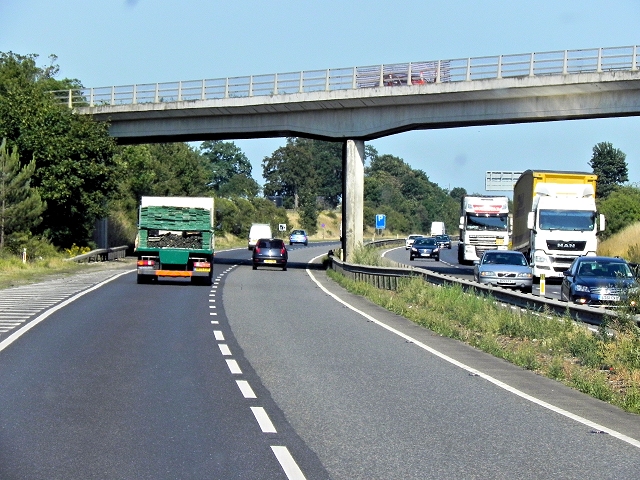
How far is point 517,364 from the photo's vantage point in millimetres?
15539

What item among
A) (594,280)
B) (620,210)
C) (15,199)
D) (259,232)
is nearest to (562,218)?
(594,280)

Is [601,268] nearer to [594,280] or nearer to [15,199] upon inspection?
[594,280]

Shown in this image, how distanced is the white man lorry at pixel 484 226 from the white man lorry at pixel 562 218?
707 inches

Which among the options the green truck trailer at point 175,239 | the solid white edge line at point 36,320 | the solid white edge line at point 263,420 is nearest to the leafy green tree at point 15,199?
the green truck trailer at point 175,239

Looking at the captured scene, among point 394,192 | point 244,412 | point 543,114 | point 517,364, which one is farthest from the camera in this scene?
point 394,192

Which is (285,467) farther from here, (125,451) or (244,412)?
(244,412)

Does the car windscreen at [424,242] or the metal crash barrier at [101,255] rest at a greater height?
the car windscreen at [424,242]

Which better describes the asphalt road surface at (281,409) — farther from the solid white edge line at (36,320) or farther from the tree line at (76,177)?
the tree line at (76,177)

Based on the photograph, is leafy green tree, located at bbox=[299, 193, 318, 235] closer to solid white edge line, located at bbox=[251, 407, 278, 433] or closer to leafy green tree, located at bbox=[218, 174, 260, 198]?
leafy green tree, located at bbox=[218, 174, 260, 198]

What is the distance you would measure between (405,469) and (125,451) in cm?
226

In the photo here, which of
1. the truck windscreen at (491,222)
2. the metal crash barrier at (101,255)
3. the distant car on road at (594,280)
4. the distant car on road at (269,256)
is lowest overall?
the metal crash barrier at (101,255)

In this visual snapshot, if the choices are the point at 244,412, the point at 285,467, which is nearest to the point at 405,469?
the point at 285,467

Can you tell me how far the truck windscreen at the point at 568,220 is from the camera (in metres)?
39.7

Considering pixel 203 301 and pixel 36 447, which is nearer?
pixel 36 447
